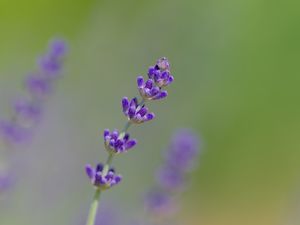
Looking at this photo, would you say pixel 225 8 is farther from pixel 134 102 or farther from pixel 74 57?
pixel 134 102

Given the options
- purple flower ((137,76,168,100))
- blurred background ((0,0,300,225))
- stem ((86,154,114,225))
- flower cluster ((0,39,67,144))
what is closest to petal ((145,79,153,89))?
purple flower ((137,76,168,100))

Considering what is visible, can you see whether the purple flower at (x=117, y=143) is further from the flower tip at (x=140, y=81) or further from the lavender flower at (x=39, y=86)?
the lavender flower at (x=39, y=86)

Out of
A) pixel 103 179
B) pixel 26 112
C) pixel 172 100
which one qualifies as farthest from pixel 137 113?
pixel 172 100

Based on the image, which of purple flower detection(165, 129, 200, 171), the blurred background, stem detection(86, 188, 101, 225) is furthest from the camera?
the blurred background

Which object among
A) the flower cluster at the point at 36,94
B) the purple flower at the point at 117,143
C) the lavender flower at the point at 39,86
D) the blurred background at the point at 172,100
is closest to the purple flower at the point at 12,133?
the flower cluster at the point at 36,94

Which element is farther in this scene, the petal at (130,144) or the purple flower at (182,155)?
the purple flower at (182,155)

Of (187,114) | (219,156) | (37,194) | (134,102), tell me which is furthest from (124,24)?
(134,102)

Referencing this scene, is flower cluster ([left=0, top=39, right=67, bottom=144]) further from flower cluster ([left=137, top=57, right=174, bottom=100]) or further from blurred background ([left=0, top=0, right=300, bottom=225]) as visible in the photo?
flower cluster ([left=137, top=57, right=174, bottom=100])
